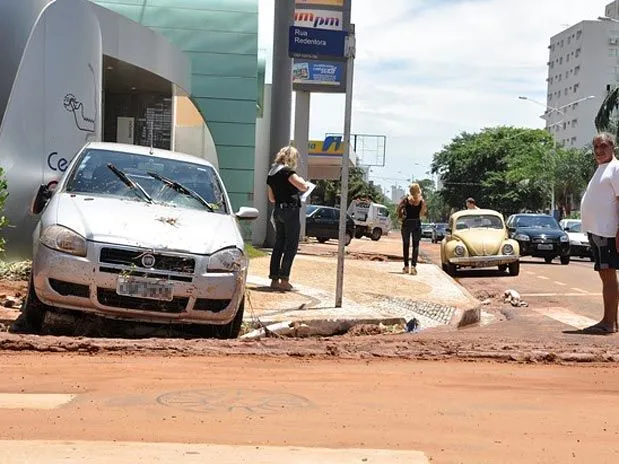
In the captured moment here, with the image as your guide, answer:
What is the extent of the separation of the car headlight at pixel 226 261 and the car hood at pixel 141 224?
0.19 feet

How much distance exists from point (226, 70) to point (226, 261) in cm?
2084

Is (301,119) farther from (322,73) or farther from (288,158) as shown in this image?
(288,158)

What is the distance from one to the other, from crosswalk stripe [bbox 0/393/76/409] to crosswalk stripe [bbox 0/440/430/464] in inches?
27.7

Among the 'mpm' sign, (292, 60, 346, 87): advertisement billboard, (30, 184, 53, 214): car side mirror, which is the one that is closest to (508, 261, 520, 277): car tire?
the 'mpm' sign

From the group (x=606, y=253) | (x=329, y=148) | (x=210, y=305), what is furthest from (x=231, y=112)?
(x=210, y=305)

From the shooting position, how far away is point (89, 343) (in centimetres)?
624

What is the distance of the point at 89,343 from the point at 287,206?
460 centimetres

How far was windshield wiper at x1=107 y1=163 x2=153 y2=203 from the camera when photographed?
7790 mm

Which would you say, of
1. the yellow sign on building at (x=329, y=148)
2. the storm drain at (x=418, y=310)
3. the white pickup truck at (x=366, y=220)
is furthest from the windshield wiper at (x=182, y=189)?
the white pickup truck at (x=366, y=220)

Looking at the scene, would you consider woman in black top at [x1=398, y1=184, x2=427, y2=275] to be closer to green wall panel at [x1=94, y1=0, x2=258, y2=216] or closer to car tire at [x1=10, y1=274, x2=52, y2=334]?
car tire at [x1=10, y1=274, x2=52, y2=334]

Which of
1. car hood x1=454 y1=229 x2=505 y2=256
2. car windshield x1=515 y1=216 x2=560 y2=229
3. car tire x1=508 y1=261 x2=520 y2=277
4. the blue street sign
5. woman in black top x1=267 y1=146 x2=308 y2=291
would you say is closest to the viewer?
the blue street sign

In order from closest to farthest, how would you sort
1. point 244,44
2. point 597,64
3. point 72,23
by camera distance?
point 72,23
point 244,44
point 597,64

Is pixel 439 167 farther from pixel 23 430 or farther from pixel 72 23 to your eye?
pixel 23 430

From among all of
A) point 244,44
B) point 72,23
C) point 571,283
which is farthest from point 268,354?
point 244,44
